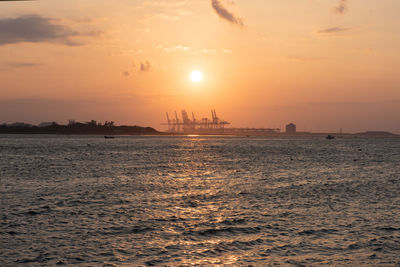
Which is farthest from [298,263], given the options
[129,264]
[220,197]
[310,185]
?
[310,185]

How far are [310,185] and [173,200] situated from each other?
15.8 m

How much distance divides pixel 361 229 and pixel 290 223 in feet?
11.3

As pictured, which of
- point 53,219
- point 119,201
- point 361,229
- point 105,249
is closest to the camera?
point 105,249

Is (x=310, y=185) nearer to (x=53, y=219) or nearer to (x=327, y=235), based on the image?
(x=327, y=235)

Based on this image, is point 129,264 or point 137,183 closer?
point 129,264

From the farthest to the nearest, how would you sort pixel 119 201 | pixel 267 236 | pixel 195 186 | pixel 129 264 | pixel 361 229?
1. pixel 195 186
2. pixel 119 201
3. pixel 361 229
4. pixel 267 236
5. pixel 129 264

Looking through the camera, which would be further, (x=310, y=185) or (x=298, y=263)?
(x=310, y=185)

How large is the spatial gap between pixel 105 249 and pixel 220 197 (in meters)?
14.6

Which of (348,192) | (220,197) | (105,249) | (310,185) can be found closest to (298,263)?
(105,249)

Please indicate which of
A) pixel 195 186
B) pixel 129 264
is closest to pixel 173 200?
pixel 195 186

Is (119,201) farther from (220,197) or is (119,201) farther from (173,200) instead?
(220,197)

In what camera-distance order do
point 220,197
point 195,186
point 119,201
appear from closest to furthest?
point 119,201, point 220,197, point 195,186

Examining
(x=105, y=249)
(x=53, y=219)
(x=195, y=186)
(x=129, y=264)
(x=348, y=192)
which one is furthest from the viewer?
(x=195, y=186)

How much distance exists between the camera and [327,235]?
18188 millimetres
